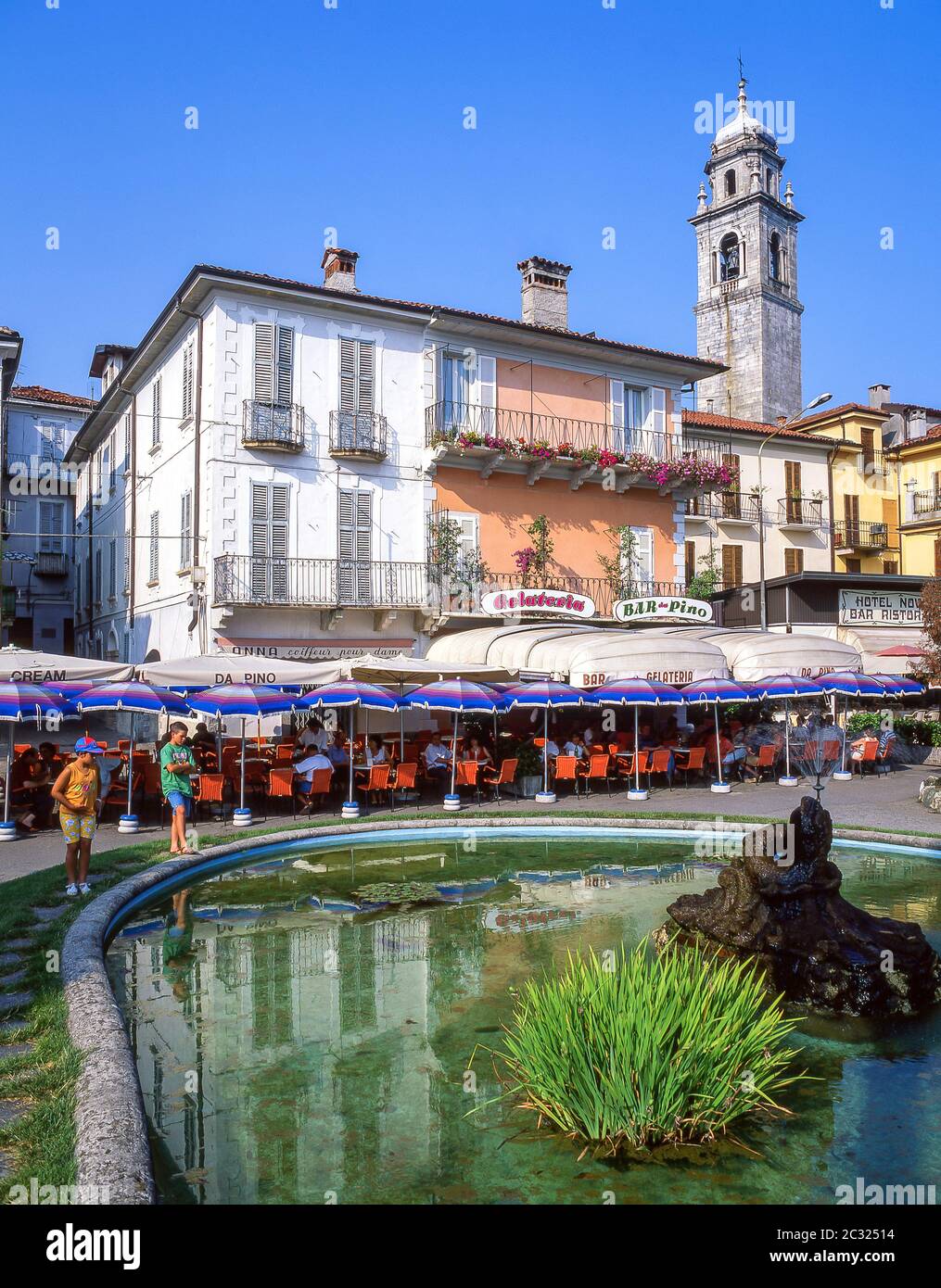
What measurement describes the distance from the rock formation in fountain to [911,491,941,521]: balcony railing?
133 ft

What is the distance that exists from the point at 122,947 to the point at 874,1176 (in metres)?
7.11

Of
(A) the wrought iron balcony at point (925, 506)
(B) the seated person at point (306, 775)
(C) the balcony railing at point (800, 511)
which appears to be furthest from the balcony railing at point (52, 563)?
(A) the wrought iron balcony at point (925, 506)

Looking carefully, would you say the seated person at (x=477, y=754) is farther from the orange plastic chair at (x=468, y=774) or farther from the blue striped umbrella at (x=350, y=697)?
the blue striped umbrella at (x=350, y=697)

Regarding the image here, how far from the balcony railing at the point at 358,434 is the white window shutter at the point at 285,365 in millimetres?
1260

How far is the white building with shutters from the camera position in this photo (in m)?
45.2

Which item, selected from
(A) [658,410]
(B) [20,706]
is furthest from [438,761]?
(A) [658,410]

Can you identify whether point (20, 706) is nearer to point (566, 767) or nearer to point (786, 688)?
point (566, 767)

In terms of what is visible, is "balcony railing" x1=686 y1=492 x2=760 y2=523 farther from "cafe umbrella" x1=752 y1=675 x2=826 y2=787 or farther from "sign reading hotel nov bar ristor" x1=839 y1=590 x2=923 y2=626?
"cafe umbrella" x1=752 y1=675 x2=826 y2=787

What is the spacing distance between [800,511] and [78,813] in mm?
36409

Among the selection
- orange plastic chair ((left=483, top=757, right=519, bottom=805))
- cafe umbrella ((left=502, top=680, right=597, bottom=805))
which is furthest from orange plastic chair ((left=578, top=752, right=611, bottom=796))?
orange plastic chair ((left=483, top=757, right=519, bottom=805))

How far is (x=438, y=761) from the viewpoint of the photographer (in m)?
20.1

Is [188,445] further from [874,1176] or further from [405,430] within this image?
[874,1176]

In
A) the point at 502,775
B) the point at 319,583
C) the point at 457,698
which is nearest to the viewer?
the point at 457,698
